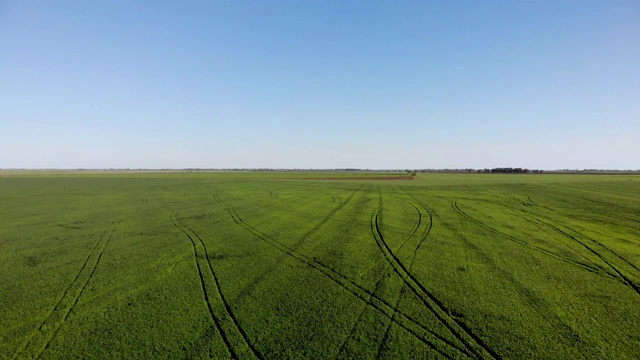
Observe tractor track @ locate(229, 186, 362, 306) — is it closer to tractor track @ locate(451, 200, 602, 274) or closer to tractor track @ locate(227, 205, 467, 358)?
tractor track @ locate(227, 205, 467, 358)

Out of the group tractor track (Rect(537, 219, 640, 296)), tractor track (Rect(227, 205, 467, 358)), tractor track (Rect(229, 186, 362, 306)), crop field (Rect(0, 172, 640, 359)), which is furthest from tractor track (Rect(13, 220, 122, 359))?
tractor track (Rect(537, 219, 640, 296))

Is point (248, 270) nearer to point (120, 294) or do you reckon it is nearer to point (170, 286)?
point (170, 286)

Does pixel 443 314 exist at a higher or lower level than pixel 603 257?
lower

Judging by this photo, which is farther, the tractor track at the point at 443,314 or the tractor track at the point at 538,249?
the tractor track at the point at 538,249

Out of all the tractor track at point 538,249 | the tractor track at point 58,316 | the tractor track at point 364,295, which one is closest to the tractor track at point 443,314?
the tractor track at point 364,295

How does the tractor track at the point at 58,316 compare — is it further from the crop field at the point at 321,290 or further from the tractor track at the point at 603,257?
the tractor track at the point at 603,257

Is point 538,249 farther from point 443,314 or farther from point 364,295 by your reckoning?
point 364,295

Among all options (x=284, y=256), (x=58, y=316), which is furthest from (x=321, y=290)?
(x=58, y=316)
